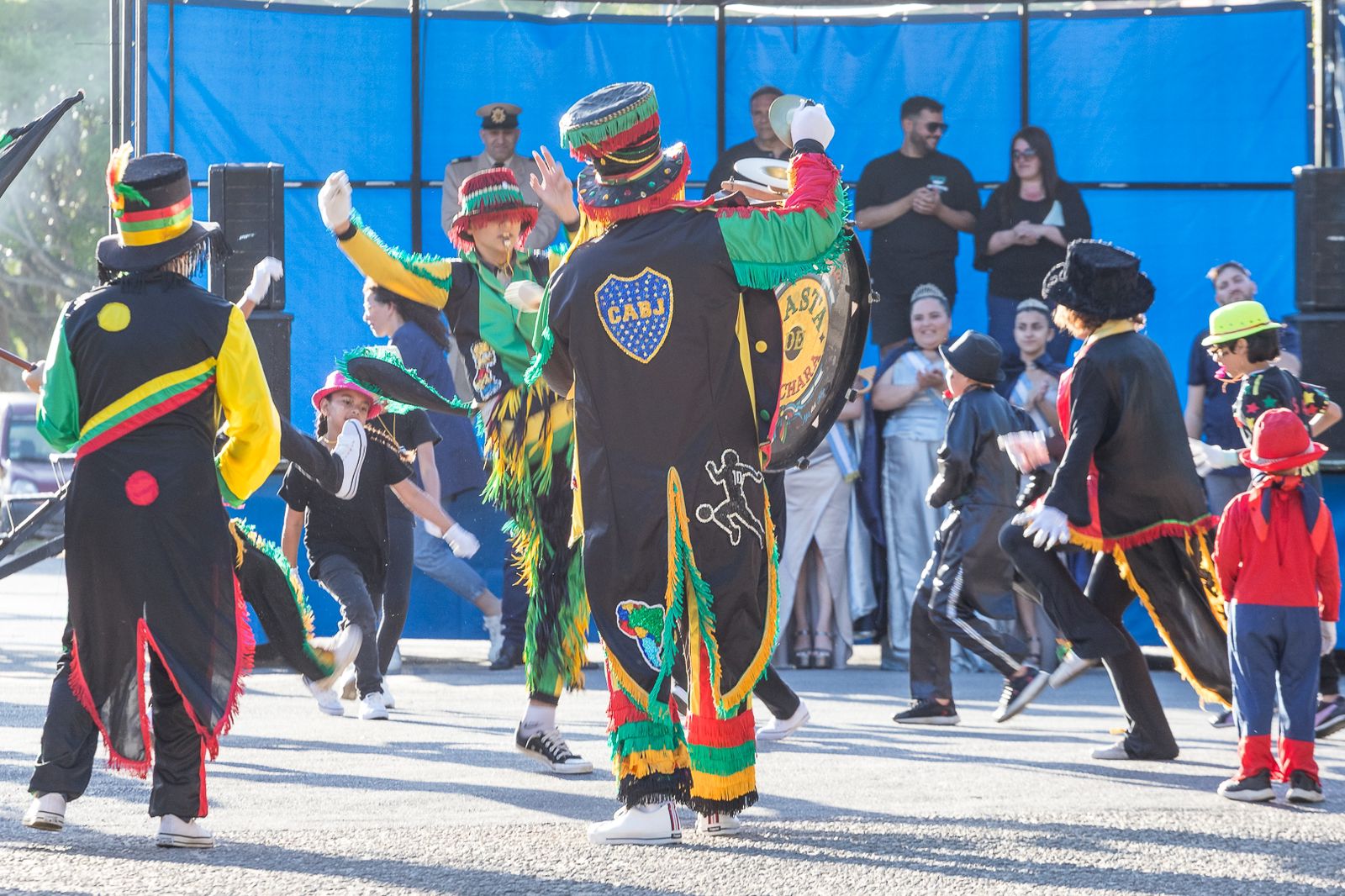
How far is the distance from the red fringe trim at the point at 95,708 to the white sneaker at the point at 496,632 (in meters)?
5.23

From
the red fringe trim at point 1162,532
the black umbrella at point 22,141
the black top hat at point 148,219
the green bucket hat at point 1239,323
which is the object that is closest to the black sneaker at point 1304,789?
the red fringe trim at point 1162,532

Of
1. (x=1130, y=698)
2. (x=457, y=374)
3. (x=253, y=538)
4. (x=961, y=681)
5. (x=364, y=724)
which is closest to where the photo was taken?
(x=253, y=538)

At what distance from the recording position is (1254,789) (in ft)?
18.8

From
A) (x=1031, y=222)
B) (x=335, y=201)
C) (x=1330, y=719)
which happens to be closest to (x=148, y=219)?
(x=335, y=201)

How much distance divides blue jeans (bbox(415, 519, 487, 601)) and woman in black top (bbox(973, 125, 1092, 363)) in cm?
345

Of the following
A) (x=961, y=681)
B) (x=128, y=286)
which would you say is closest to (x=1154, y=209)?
(x=961, y=681)

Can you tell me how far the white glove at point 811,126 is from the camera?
5.20m

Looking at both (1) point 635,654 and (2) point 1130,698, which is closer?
(1) point 635,654

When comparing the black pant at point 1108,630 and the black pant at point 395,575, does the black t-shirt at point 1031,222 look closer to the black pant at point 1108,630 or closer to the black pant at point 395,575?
the black pant at point 395,575

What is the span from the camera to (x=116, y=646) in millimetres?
4977

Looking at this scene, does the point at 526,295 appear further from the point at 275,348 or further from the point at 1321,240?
the point at 1321,240

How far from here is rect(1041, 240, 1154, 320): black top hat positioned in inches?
258

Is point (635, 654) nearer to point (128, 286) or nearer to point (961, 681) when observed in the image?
point (128, 286)

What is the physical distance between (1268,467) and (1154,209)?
630 centimetres
